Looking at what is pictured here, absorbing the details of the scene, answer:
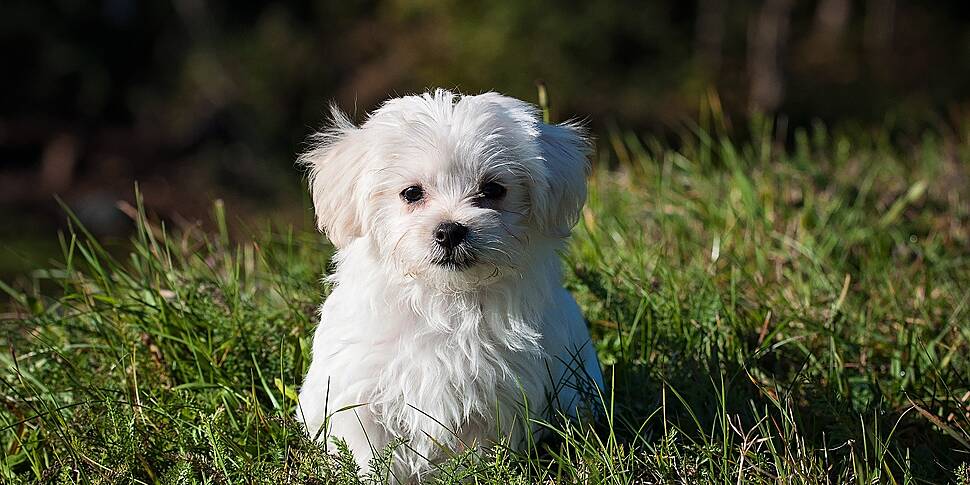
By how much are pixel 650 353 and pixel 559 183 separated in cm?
104

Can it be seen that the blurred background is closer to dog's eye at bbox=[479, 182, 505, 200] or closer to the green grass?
the green grass

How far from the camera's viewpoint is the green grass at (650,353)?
3.23 meters

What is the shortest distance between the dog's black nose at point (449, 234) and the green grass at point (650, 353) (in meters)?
0.67

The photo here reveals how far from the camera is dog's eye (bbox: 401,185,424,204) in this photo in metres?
3.25

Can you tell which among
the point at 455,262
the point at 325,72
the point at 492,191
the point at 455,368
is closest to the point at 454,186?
the point at 492,191

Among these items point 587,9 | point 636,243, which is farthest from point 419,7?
point 636,243

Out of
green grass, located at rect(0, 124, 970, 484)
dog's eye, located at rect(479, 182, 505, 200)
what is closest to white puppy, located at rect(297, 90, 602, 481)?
dog's eye, located at rect(479, 182, 505, 200)

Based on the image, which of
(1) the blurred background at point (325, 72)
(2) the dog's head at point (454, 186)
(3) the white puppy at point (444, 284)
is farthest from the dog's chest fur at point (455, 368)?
(1) the blurred background at point (325, 72)

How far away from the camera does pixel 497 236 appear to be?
3.11m

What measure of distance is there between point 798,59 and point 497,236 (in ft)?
55.0

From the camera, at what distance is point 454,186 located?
3.19 metres

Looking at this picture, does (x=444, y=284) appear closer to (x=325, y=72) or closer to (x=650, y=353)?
(x=650, y=353)

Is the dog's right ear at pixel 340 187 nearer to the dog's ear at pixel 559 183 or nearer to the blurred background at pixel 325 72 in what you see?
the dog's ear at pixel 559 183

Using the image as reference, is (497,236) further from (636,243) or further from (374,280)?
(636,243)
